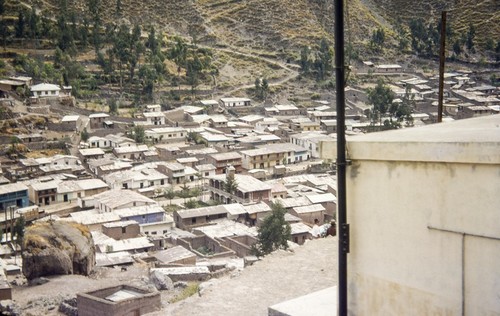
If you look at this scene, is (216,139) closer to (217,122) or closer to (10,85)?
(217,122)

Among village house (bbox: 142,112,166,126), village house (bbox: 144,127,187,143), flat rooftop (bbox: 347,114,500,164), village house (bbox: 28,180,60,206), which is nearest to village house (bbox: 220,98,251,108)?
village house (bbox: 142,112,166,126)

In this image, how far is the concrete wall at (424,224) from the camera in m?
2.93

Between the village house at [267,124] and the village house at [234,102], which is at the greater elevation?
the village house at [234,102]

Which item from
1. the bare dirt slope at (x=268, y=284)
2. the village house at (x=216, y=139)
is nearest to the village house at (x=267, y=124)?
the village house at (x=216, y=139)

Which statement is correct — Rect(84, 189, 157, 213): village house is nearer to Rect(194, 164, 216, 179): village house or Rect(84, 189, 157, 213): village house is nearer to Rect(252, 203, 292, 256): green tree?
Rect(194, 164, 216, 179): village house

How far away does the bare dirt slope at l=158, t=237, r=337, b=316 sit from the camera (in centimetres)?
566

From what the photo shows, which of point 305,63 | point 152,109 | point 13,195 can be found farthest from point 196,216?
point 305,63

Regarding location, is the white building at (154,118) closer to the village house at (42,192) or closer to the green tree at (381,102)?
the village house at (42,192)

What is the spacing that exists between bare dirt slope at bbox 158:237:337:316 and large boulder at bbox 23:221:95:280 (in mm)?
6121

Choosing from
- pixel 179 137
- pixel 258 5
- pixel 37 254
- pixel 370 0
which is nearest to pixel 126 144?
pixel 179 137

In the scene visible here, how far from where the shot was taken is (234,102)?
34.0 metres

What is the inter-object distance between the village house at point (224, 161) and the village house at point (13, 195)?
716cm

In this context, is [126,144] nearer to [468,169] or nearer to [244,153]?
[244,153]

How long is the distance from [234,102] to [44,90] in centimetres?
985
